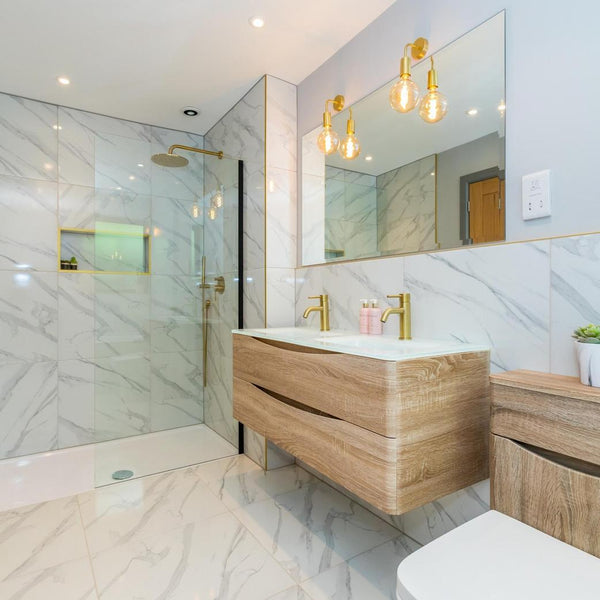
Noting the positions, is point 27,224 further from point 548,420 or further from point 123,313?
point 548,420

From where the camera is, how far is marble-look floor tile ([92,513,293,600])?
1382 millimetres

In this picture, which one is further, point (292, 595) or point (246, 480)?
point (246, 480)

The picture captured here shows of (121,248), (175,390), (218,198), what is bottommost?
(175,390)

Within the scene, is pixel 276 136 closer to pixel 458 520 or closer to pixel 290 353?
pixel 290 353

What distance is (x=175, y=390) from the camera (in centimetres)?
258

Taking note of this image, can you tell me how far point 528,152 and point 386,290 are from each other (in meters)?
0.75

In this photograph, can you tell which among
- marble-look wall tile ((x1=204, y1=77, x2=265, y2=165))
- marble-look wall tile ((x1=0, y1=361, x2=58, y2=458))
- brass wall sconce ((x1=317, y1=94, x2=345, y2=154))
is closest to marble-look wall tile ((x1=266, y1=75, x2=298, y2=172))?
marble-look wall tile ((x1=204, y1=77, x2=265, y2=165))

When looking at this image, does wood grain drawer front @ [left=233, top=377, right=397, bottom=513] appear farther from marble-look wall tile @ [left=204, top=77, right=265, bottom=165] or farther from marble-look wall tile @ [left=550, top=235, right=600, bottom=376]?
marble-look wall tile @ [left=204, top=77, right=265, bottom=165]

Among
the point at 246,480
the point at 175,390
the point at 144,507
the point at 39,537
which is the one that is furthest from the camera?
the point at 175,390

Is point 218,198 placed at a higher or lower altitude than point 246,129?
lower

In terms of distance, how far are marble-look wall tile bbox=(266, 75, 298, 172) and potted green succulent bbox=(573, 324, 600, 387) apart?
70.9 inches

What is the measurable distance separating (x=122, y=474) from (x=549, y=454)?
2.10 meters

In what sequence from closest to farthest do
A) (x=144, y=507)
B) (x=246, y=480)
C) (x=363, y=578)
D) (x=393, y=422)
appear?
1. (x=393, y=422)
2. (x=363, y=578)
3. (x=144, y=507)
4. (x=246, y=480)

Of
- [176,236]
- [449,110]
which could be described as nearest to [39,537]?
[176,236]
